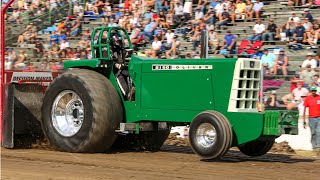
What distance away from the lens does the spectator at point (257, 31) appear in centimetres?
1559

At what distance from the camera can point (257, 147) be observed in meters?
9.80

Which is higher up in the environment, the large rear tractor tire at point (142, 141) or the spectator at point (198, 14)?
the spectator at point (198, 14)

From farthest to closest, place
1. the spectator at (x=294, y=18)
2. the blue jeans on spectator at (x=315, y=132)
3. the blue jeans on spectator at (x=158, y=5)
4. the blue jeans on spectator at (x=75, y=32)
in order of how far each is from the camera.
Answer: the blue jeans on spectator at (x=75, y=32) → the blue jeans on spectator at (x=158, y=5) → the spectator at (x=294, y=18) → the blue jeans on spectator at (x=315, y=132)

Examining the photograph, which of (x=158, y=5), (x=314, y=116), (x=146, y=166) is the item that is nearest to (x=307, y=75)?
(x=314, y=116)

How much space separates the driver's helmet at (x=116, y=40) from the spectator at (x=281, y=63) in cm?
494

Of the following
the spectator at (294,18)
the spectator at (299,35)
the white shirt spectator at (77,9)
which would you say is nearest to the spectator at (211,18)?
the spectator at (294,18)

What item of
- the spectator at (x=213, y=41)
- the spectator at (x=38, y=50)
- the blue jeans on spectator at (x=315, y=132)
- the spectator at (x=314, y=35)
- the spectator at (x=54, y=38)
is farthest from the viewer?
the spectator at (x=54, y=38)

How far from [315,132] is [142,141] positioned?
11.4ft

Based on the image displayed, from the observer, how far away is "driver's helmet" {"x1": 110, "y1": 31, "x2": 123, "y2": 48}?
34.1 ft

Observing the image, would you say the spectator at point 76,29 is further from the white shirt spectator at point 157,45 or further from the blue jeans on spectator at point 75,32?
the white shirt spectator at point 157,45

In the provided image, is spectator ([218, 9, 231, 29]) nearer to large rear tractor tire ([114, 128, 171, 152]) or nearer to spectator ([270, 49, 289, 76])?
spectator ([270, 49, 289, 76])

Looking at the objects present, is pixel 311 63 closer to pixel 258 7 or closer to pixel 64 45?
pixel 258 7

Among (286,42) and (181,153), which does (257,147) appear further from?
(286,42)

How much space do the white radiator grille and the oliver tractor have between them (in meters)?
0.01
